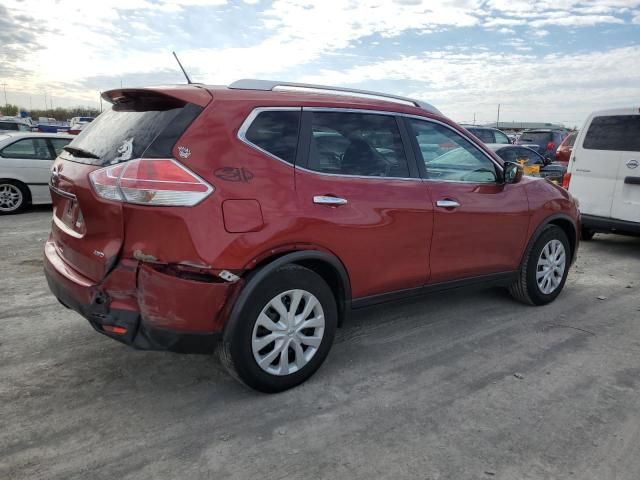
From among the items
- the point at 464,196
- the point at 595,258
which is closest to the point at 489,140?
the point at 595,258

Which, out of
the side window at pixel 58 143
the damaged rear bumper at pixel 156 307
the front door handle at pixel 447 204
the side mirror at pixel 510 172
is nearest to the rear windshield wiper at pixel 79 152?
the damaged rear bumper at pixel 156 307

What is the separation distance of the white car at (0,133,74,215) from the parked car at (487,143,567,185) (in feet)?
29.8

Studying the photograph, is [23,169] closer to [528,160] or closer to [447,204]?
[447,204]

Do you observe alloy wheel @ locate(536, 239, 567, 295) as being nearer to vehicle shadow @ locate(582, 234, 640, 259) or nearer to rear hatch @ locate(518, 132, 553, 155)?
vehicle shadow @ locate(582, 234, 640, 259)

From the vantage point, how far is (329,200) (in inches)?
130

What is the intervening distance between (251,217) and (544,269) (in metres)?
3.27

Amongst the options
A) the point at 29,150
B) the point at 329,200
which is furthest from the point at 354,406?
the point at 29,150

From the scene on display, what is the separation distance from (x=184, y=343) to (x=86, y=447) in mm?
688

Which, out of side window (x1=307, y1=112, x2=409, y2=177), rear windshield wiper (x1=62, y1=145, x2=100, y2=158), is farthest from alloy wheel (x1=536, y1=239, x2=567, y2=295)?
rear windshield wiper (x1=62, y1=145, x2=100, y2=158)

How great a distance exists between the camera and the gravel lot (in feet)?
8.57

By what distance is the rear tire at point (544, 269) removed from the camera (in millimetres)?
4863

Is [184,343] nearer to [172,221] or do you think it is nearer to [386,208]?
[172,221]

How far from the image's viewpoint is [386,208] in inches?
141

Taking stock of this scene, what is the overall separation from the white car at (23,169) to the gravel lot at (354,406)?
578cm
